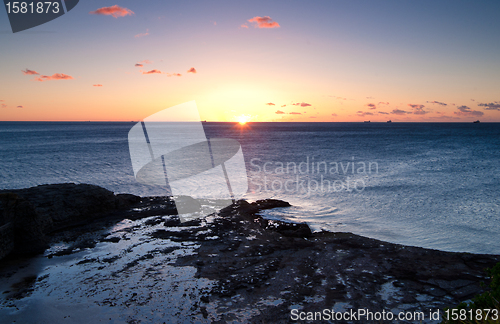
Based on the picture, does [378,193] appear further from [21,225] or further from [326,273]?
[21,225]

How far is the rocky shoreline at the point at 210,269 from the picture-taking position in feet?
20.4

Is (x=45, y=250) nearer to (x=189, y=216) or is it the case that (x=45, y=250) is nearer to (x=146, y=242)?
(x=146, y=242)

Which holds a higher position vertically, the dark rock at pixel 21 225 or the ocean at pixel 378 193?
the dark rock at pixel 21 225

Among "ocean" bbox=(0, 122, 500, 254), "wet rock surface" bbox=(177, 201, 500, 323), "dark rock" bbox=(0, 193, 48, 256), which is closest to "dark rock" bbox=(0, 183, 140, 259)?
"dark rock" bbox=(0, 193, 48, 256)

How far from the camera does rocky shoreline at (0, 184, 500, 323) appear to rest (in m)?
6.22

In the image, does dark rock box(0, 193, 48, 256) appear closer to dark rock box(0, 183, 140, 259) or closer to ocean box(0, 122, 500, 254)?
dark rock box(0, 183, 140, 259)

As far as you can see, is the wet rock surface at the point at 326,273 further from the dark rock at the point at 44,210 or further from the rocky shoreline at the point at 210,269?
the dark rock at the point at 44,210

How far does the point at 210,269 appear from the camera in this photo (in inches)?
310

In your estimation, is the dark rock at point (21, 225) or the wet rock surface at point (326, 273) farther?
the dark rock at point (21, 225)

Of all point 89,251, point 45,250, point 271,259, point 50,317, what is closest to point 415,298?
point 271,259

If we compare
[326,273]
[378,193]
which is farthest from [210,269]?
[378,193]

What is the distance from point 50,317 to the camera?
5773 mm

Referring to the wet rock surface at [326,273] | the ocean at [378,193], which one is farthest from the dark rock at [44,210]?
the wet rock surface at [326,273]

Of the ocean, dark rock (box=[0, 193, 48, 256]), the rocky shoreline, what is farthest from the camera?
the ocean
